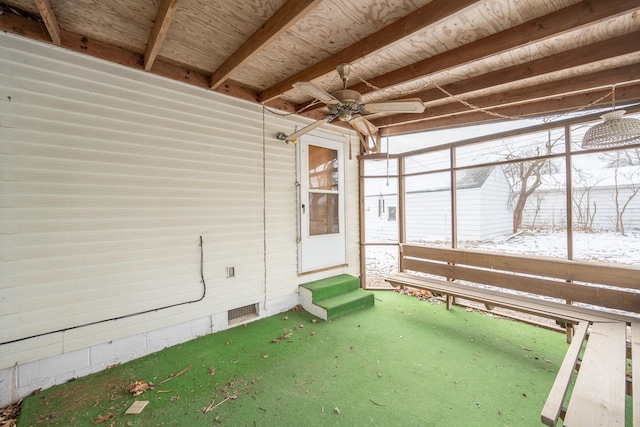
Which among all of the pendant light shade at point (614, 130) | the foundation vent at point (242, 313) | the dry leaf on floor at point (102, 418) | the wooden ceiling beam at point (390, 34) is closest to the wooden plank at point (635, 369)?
the pendant light shade at point (614, 130)

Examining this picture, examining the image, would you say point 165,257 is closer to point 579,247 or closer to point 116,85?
point 116,85

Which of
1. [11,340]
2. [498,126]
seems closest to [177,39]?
[11,340]

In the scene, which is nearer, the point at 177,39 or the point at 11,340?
the point at 11,340

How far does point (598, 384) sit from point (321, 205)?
11.4 feet

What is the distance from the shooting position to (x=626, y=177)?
301 cm

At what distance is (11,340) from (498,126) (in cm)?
600

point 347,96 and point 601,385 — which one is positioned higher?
point 347,96

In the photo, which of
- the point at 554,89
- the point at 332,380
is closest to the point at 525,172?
the point at 554,89

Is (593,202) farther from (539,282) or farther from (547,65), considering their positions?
(547,65)

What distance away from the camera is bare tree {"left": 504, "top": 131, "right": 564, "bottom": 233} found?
3.40 metres

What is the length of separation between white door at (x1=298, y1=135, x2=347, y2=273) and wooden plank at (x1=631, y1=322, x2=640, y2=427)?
3.35 m

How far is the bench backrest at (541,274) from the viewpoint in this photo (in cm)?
255

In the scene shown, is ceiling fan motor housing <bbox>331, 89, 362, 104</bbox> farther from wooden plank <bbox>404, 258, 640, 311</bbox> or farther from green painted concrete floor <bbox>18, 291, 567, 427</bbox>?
A: wooden plank <bbox>404, 258, 640, 311</bbox>

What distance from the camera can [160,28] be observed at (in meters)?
2.08
